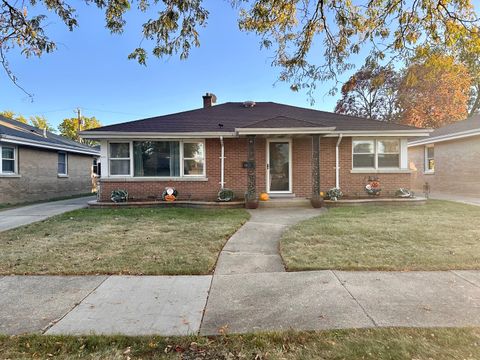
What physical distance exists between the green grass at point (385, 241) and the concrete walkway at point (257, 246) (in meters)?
0.25

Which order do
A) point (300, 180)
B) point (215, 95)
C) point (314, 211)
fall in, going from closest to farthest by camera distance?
point (314, 211) → point (300, 180) → point (215, 95)

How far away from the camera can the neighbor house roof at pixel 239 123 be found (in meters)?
10.7

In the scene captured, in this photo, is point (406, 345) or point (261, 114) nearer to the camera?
point (406, 345)

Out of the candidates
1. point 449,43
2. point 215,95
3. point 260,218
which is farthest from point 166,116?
point 449,43

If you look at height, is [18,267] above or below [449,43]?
below

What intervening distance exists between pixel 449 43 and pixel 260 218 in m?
5.88

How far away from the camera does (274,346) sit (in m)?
2.69

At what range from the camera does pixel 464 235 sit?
20.9 feet

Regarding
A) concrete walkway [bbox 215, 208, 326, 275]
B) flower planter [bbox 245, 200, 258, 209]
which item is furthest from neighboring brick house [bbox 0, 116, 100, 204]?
concrete walkway [bbox 215, 208, 326, 275]

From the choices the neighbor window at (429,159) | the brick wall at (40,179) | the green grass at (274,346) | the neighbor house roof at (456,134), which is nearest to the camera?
the green grass at (274,346)

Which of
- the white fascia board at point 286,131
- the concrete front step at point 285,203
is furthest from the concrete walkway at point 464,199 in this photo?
the white fascia board at point 286,131

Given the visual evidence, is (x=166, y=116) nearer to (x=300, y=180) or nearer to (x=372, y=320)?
(x=300, y=180)

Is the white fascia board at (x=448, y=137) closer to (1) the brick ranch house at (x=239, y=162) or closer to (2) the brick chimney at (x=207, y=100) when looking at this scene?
(1) the brick ranch house at (x=239, y=162)

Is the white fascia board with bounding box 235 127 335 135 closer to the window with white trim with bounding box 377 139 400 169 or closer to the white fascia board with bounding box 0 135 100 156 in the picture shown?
the window with white trim with bounding box 377 139 400 169
